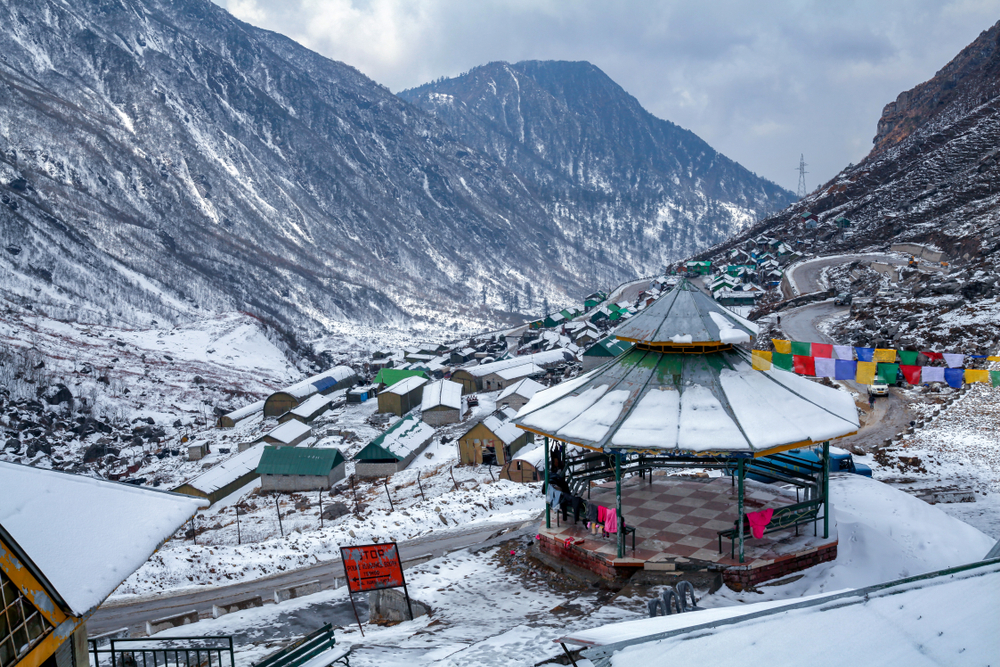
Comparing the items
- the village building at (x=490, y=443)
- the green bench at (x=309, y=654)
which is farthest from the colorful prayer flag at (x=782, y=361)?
the village building at (x=490, y=443)

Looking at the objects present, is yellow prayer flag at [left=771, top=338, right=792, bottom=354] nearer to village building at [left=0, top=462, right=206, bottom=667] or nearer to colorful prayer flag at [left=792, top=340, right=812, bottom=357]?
colorful prayer flag at [left=792, top=340, right=812, bottom=357]

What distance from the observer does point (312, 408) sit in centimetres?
6638

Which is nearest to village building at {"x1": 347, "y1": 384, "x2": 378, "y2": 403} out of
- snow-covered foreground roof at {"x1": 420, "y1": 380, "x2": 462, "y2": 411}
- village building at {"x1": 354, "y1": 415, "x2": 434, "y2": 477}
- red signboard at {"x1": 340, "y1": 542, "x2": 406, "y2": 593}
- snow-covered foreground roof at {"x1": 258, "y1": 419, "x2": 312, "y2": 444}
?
snow-covered foreground roof at {"x1": 420, "y1": 380, "x2": 462, "y2": 411}

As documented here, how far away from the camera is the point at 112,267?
12319 centimetres

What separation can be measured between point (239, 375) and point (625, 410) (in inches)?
3474

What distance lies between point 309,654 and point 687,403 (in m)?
9.75

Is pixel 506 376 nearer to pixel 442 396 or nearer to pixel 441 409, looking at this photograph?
pixel 442 396

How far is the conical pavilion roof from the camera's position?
47.4 ft

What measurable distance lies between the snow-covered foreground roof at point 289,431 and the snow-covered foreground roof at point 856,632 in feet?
173

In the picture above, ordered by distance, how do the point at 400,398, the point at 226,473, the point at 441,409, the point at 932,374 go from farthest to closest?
the point at 400,398, the point at 441,409, the point at 226,473, the point at 932,374

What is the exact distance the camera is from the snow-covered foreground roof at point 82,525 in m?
6.73

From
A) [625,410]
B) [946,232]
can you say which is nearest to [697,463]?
[625,410]

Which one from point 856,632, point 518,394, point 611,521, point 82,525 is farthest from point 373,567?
point 518,394

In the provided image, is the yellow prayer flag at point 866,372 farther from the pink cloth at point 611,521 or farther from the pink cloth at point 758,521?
the pink cloth at point 611,521
